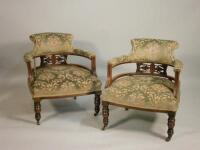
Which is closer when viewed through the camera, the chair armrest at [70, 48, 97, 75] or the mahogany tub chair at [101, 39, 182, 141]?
the mahogany tub chair at [101, 39, 182, 141]

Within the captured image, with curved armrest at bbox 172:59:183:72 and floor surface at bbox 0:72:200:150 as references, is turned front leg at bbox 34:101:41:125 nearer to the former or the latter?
floor surface at bbox 0:72:200:150

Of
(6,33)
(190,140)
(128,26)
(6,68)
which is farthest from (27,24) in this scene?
(190,140)

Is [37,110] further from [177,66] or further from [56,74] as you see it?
[177,66]

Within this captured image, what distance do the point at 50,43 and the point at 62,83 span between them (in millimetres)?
539

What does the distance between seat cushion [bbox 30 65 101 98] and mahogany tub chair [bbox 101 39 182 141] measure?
19cm

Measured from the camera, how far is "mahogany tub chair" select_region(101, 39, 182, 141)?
3.02 m

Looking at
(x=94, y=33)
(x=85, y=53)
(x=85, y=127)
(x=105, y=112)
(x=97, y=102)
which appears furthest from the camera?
(x=94, y=33)

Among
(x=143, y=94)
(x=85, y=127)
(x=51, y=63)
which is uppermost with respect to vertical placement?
(x=51, y=63)

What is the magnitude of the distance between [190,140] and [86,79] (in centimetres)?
106

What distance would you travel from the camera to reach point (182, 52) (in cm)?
438

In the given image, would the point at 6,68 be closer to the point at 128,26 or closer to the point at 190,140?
the point at 128,26

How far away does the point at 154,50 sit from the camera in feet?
11.1

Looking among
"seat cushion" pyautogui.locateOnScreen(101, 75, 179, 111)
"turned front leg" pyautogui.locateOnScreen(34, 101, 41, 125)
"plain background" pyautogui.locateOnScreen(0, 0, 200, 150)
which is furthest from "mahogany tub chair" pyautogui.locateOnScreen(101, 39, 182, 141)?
"turned front leg" pyautogui.locateOnScreen(34, 101, 41, 125)

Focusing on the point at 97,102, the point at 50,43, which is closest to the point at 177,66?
the point at 97,102
